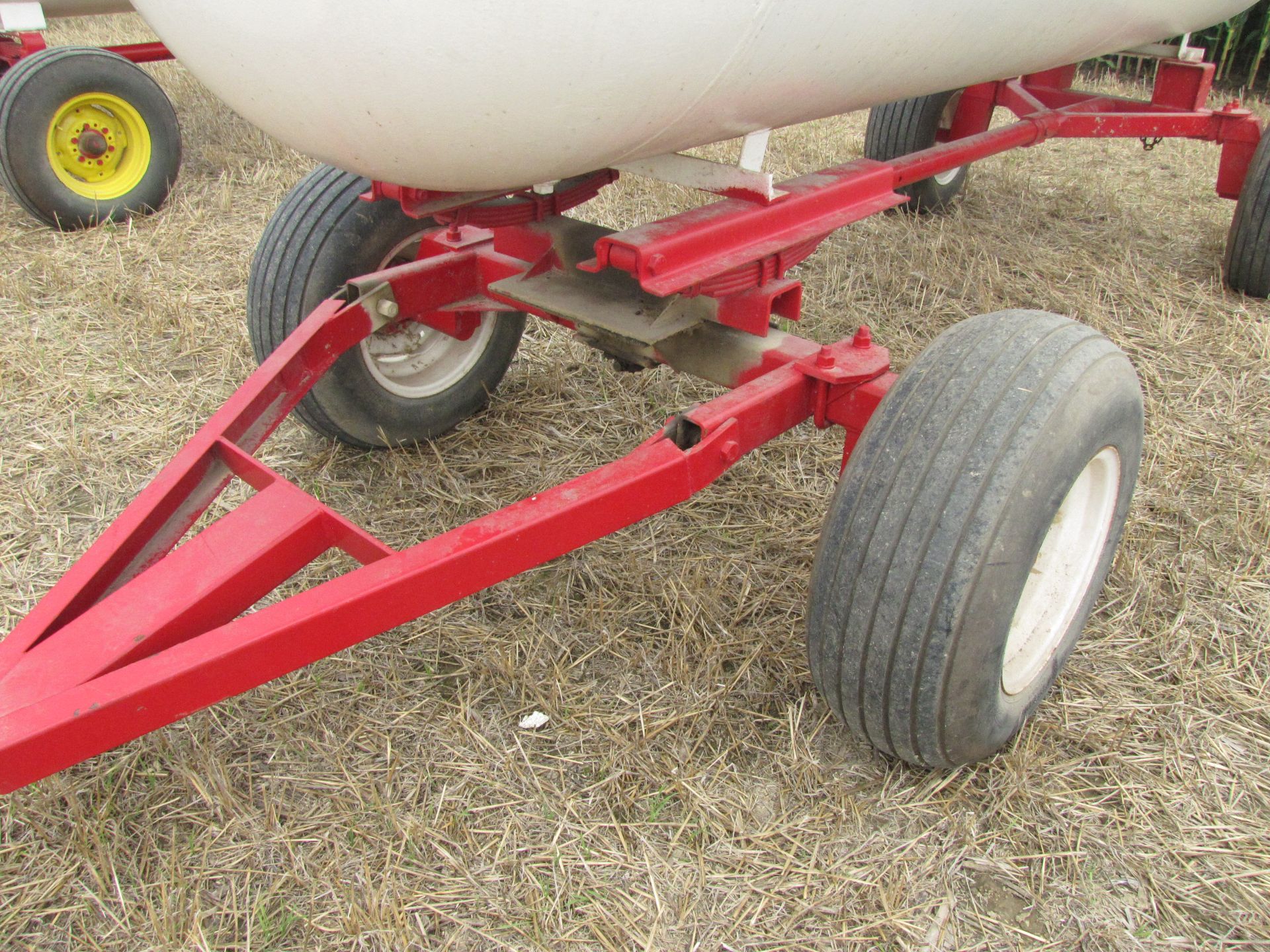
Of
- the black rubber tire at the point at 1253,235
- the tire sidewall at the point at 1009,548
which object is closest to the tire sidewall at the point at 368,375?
the tire sidewall at the point at 1009,548

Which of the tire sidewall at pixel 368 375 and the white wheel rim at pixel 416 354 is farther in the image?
the white wheel rim at pixel 416 354

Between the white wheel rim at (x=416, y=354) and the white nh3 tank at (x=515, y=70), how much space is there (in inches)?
36.8

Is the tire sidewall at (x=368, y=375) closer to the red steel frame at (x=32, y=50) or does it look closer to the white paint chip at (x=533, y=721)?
the white paint chip at (x=533, y=721)

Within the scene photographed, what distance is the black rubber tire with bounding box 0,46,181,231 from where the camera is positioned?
11.7 ft

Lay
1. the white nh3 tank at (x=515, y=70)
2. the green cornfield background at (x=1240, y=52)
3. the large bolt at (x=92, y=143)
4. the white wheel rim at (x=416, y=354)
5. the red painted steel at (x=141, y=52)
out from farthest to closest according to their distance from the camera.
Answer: the green cornfield background at (x=1240, y=52), the red painted steel at (x=141, y=52), the large bolt at (x=92, y=143), the white wheel rim at (x=416, y=354), the white nh3 tank at (x=515, y=70)

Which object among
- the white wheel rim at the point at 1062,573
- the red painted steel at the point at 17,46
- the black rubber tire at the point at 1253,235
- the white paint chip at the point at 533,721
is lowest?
the white paint chip at the point at 533,721

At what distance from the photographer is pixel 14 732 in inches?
42.6

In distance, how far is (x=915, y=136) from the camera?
12.1 feet

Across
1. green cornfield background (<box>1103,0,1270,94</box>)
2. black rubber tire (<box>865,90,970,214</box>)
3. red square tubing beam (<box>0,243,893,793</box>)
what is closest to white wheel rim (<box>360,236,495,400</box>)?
red square tubing beam (<box>0,243,893,793</box>)

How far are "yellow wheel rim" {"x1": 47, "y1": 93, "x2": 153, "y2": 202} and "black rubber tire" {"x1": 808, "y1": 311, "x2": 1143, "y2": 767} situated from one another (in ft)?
12.2

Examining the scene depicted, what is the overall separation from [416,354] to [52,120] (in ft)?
7.96

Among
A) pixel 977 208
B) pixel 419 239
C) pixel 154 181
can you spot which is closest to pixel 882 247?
pixel 977 208

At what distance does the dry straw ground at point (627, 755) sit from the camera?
140cm

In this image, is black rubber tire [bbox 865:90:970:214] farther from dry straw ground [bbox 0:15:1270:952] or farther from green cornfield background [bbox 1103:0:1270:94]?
green cornfield background [bbox 1103:0:1270:94]
